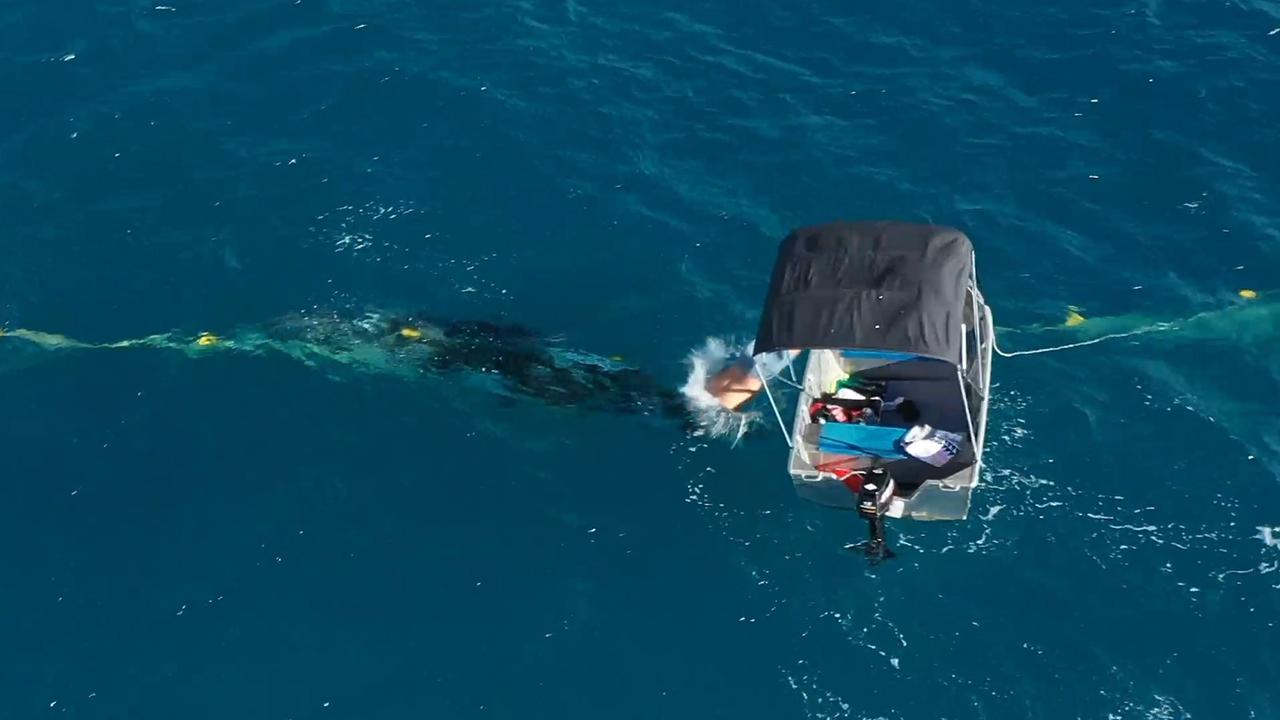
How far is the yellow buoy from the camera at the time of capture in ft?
139

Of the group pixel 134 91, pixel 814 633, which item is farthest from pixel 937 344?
pixel 134 91

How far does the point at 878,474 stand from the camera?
34.7 metres

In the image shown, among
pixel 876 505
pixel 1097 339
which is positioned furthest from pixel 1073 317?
pixel 876 505

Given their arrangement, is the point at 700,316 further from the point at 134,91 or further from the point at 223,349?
the point at 134,91

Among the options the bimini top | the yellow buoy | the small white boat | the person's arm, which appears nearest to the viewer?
the bimini top

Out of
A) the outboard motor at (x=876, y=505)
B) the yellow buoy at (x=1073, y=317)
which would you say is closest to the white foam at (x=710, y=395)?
the outboard motor at (x=876, y=505)

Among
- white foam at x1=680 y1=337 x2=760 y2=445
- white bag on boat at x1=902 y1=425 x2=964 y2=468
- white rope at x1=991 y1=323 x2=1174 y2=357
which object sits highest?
white rope at x1=991 y1=323 x2=1174 y2=357

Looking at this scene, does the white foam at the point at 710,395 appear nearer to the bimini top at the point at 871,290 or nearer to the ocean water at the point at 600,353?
the ocean water at the point at 600,353

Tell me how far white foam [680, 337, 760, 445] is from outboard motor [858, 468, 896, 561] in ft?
19.5

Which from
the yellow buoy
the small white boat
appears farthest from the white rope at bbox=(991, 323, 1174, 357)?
the small white boat

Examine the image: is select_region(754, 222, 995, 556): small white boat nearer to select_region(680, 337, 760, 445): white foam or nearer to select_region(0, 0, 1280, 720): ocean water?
select_region(0, 0, 1280, 720): ocean water

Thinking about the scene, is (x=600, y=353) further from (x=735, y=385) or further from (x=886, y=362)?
(x=886, y=362)

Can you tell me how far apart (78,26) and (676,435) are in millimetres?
33157

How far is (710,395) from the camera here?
40656 millimetres
